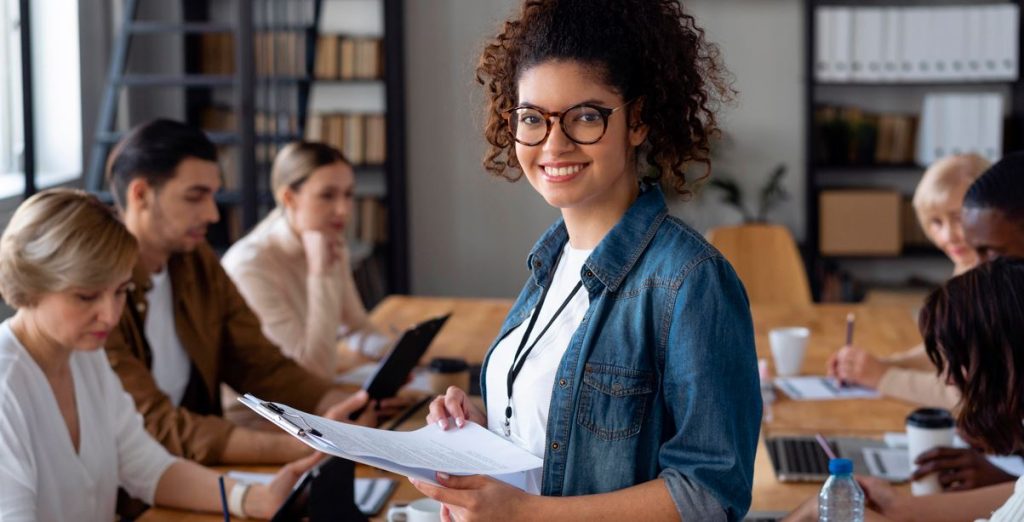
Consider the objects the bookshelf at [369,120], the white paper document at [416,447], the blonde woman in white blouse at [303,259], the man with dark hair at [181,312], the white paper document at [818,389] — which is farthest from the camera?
the bookshelf at [369,120]

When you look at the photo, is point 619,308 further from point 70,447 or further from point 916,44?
point 916,44

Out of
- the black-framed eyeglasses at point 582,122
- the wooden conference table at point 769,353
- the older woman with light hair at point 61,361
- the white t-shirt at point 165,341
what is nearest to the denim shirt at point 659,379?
the black-framed eyeglasses at point 582,122

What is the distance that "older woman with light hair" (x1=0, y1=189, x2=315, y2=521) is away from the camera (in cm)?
178

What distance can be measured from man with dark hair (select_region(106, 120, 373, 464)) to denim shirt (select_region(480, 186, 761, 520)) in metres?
1.16

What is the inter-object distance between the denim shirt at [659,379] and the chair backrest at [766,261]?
9.69ft

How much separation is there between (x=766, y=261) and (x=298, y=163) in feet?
5.82

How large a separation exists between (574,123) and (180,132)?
1.54 meters

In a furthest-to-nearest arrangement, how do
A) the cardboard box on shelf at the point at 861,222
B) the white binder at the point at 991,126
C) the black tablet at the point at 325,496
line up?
the cardboard box on shelf at the point at 861,222 < the white binder at the point at 991,126 < the black tablet at the point at 325,496

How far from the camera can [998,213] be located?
210 cm

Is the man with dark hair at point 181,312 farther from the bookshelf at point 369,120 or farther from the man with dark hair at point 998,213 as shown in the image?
the bookshelf at point 369,120

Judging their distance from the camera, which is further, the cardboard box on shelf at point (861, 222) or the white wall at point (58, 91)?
the cardboard box on shelf at point (861, 222)

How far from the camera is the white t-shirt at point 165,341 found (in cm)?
256

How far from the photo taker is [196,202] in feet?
8.46

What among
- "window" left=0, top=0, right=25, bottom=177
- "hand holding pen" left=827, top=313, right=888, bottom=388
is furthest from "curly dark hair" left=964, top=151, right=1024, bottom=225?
"window" left=0, top=0, right=25, bottom=177
